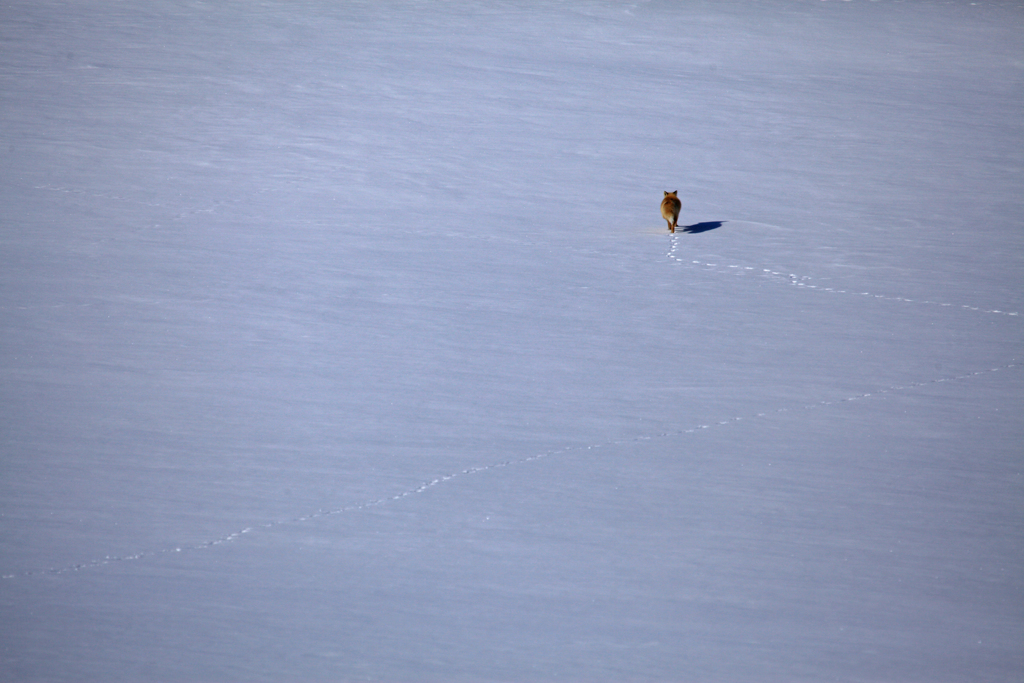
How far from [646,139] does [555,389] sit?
2.37m

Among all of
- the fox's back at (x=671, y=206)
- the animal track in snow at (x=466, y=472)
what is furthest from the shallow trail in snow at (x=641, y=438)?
the fox's back at (x=671, y=206)

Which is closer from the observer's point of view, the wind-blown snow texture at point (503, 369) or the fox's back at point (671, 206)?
the wind-blown snow texture at point (503, 369)

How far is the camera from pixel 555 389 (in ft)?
10.2

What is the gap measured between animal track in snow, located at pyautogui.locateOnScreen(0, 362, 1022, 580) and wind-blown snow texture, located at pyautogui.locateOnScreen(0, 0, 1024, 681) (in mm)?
10

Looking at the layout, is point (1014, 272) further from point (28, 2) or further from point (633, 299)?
point (28, 2)

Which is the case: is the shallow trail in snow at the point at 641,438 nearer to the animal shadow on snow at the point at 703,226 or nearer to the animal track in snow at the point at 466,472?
the animal track in snow at the point at 466,472

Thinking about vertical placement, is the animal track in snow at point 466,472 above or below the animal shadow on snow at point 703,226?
below

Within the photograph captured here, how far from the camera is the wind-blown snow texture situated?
2.26m

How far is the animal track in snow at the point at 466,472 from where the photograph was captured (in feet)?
7.83

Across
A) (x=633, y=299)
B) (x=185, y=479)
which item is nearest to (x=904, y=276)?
(x=633, y=299)

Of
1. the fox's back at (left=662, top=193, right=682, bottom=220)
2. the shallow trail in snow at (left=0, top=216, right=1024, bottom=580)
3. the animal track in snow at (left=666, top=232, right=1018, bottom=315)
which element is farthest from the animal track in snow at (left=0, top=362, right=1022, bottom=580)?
the fox's back at (left=662, top=193, right=682, bottom=220)

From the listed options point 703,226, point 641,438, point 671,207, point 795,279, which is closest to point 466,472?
point 641,438

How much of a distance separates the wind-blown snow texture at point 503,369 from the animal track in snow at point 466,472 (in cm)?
1

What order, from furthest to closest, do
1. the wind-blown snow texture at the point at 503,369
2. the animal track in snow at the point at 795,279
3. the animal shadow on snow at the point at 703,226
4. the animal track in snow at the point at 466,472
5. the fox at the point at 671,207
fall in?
the animal shadow on snow at the point at 703,226
the fox at the point at 671,207
the animal track in snow at the point at 795,279
the animal track in snow at the point at 466,472
the wind-blown snow texture at the point at 503,369
